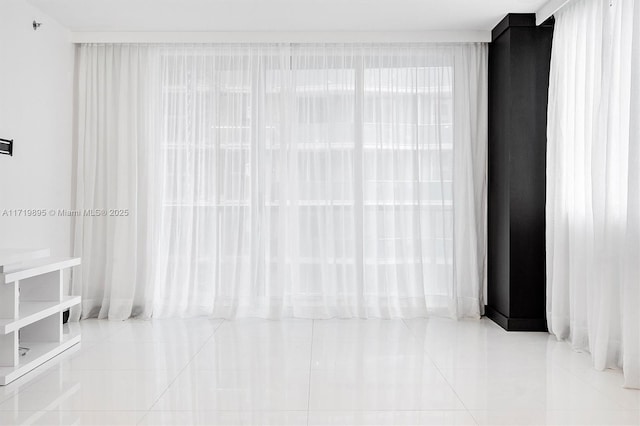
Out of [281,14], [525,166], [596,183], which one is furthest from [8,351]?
[525,166]

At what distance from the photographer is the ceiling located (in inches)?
181

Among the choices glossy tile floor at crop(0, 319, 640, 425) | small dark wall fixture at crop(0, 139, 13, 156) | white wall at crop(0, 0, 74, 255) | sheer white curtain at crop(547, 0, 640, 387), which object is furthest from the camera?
white wall at crop(0, 0, 74, 255)

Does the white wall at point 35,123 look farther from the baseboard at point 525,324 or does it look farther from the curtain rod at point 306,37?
the baseboard at point 525,324

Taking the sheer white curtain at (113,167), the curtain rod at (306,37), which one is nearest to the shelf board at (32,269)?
the sheer white curtain at (113,167)

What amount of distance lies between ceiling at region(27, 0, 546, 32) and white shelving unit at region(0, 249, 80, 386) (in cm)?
196

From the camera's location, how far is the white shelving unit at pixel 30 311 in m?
A: 3.50

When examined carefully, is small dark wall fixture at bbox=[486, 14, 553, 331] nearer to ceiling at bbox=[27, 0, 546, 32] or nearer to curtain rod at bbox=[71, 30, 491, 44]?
ceiling at bbox=[27, 0, 546, 32]

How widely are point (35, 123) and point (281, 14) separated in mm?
2079

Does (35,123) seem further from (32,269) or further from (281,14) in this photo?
(281,14)

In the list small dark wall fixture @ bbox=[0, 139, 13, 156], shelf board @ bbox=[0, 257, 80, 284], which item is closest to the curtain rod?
small dark wall fixture @ bbox=[0, 139, 13, 156]

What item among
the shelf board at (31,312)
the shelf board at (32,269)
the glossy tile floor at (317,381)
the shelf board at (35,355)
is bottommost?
the glossy tile floor at (317,381)

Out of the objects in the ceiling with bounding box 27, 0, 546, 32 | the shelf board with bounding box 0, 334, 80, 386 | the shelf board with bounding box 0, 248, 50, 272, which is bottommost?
the shelf board with bounding box 0, 334, 80, 386

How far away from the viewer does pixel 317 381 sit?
3.50 meters

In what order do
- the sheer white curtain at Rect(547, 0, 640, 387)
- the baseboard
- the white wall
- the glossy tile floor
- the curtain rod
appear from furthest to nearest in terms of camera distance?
the curtain rod
the baseboard
the white wall
the sheer white curtain at Rect(547, 0, 640, 387)
the glossy tile floor
